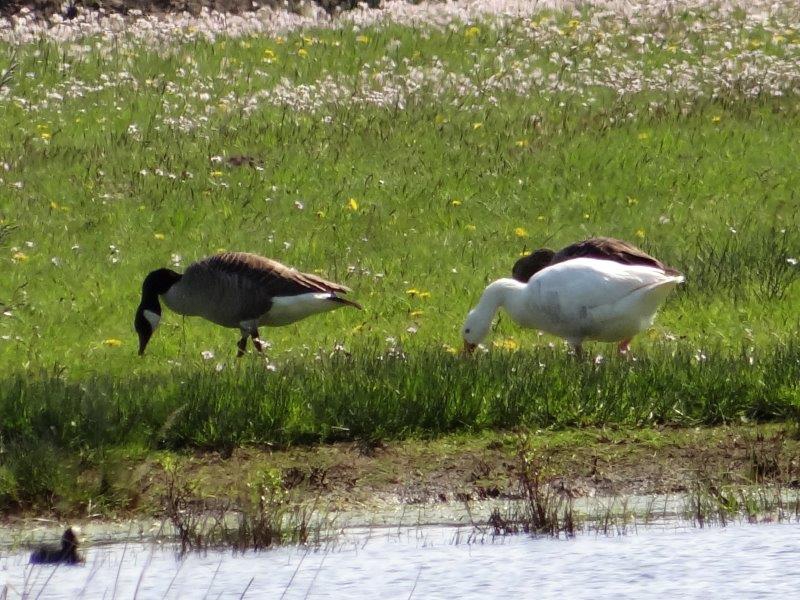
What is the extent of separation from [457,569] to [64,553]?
6.26 ft

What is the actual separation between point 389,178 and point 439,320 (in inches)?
210

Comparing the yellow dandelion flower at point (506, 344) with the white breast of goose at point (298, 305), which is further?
the yellow dandelion flower at point (506, 344)

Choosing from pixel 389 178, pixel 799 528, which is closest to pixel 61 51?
pixel 389 178

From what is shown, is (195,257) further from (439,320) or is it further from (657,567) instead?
(657,567)

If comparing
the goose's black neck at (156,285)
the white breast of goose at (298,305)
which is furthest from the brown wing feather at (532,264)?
the goose's black neck at (156,285)

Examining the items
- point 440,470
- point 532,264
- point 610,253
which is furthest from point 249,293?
point 440,470

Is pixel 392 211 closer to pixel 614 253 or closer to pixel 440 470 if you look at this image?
pixel 614 253

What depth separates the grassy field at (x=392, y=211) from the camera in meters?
9.98

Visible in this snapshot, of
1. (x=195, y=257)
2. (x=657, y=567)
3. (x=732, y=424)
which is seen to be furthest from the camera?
(x=195, y=257)

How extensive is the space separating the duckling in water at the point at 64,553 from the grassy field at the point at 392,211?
112cm

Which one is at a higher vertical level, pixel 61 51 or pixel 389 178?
pixel 61 51

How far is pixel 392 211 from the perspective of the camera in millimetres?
18438

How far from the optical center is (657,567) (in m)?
7.29

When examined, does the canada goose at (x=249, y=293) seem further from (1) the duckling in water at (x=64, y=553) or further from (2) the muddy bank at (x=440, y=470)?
(1) the duckling in water at (x=64, y=553)
